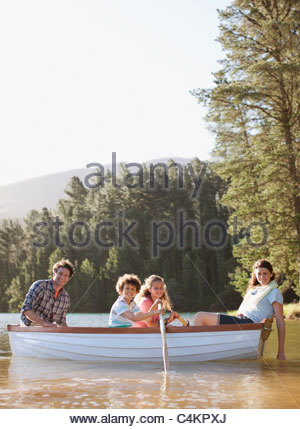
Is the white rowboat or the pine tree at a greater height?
the pine tree

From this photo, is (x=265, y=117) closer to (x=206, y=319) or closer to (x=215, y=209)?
(x=206, y=319)

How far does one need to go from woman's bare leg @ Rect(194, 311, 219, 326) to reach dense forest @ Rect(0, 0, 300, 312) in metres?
12.7

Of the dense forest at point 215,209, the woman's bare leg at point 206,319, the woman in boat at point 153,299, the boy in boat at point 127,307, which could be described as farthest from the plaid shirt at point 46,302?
the dense forest at point 215,209

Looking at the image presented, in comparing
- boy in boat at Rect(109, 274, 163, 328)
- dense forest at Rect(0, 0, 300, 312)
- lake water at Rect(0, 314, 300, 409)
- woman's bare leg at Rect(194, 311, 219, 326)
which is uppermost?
dense forest at Rect(0, 0, 300, 312)

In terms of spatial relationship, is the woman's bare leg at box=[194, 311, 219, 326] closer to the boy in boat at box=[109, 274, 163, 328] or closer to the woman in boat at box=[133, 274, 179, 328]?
the woman in boat at box=[133, 274, 179, 328]

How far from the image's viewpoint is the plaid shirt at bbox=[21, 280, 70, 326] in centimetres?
993

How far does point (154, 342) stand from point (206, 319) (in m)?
Result: 0.95

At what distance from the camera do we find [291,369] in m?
8.80

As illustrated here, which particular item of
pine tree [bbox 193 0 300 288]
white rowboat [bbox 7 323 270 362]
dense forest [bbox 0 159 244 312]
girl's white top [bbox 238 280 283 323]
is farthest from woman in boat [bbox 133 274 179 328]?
dense forest [bbox 0 159 244 312]

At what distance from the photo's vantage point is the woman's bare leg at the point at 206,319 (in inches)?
375

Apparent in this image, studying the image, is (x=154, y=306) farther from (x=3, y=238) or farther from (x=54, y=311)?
(x=3, y=238)

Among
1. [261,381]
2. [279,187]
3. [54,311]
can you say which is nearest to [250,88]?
[279,187]

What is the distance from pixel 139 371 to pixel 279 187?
15.1 m
